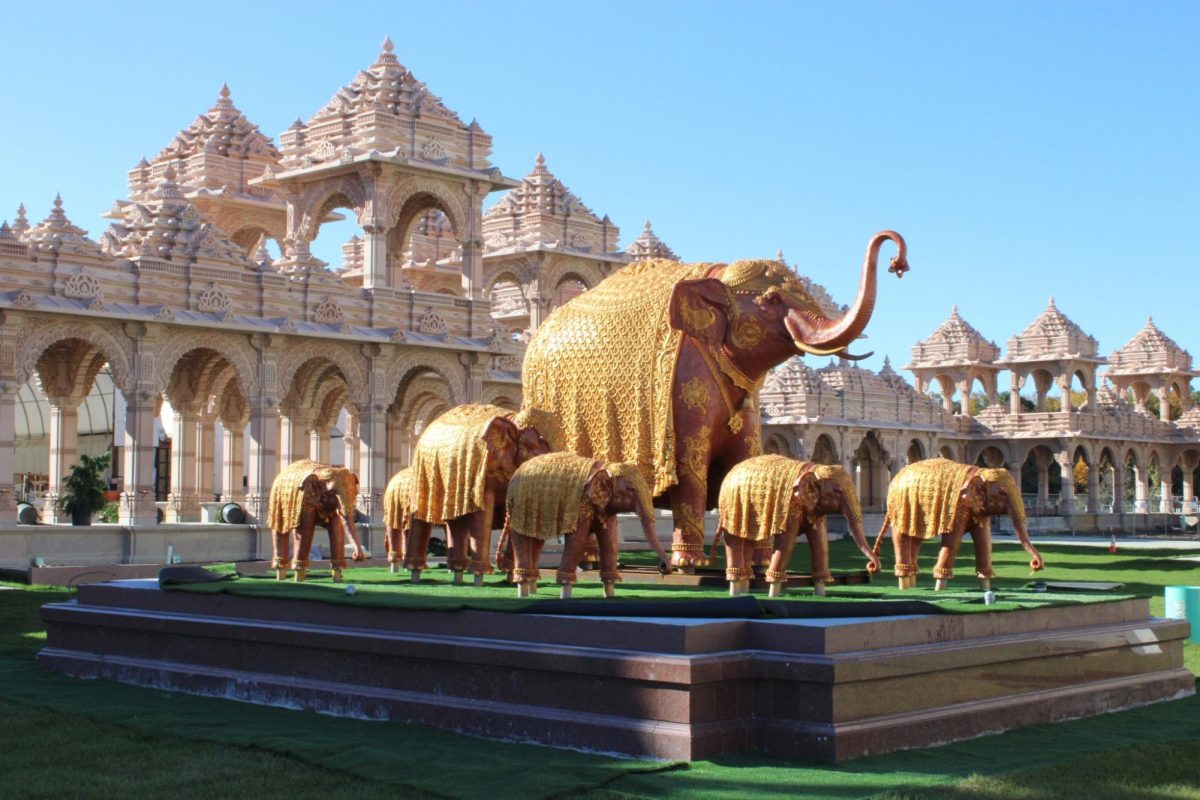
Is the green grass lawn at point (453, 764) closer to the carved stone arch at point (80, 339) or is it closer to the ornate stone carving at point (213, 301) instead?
the carved stone arch at point (80, 339)

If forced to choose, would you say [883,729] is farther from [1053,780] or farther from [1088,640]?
[1088,640]

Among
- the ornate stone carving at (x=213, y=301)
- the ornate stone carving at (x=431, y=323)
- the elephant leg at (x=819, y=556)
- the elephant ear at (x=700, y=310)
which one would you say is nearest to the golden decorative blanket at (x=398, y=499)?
the elephant ear at (x=700, y=310)

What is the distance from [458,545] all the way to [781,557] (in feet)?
10.4

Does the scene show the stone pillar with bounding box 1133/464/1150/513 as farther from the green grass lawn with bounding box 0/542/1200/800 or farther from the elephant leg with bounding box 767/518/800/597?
the elephant leg with bounding box 767/518/800/597

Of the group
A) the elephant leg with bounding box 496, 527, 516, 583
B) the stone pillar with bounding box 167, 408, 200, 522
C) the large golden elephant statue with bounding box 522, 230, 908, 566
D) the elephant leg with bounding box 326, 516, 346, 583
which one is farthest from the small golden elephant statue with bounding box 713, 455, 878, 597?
the stone pillar with bounding box 167, 408, 200, 522

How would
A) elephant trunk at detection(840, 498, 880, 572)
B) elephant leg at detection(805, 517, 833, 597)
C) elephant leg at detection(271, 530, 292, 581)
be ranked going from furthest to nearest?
A: 1. elephant leg at detection(271, 530, 292, 581)
2. elephant leg at detection(805, 517, 833, 597)
3. elephant trunk at detection(840, 498, 880, 572)

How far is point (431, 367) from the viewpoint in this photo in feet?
96.0

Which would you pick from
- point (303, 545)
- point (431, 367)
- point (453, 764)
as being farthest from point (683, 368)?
point (431, 367)

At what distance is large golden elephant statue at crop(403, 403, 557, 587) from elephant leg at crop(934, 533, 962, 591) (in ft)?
11.0

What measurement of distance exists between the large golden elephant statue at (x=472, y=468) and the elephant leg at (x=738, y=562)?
2.03 metres

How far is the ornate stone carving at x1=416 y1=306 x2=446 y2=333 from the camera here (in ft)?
94.8

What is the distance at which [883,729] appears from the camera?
8664mm

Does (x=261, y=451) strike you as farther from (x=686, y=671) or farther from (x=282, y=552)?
(x=686, y=671)

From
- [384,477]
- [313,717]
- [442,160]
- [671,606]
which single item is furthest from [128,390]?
[671,606]
